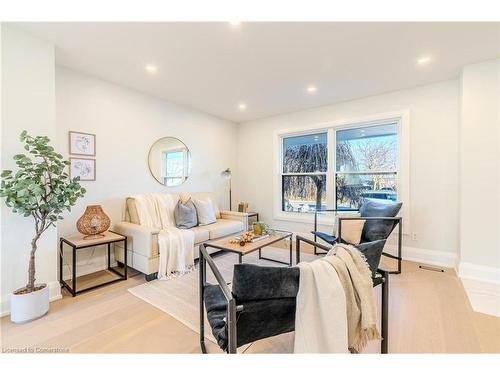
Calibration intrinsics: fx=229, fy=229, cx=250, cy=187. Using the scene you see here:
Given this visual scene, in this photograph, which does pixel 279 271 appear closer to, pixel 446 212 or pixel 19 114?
pixel 19 114

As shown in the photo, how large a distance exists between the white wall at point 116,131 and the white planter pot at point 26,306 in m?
0.84

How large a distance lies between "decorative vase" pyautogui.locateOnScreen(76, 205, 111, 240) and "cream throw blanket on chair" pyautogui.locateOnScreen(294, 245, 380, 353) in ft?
8.25

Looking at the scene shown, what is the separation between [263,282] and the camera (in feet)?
3.48

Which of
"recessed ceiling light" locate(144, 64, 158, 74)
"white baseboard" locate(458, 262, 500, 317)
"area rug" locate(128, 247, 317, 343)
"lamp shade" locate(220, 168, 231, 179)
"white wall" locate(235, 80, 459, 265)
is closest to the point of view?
"area rug" locate(128, 247, 317, 343)

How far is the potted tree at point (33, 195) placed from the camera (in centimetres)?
183

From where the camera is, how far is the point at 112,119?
3131 mm

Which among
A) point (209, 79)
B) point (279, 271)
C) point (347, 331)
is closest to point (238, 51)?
point (209, 79)

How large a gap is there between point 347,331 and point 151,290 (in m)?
2.06

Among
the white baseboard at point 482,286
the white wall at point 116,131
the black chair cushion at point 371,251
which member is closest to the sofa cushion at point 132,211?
the white wall at point 116,131

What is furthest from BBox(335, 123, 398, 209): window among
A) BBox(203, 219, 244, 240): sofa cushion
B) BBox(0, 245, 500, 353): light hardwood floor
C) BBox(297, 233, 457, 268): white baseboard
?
BBox(203, 219, 244, 240): sofa cushion

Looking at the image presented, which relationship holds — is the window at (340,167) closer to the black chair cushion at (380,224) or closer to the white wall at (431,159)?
the white wall at (431,159)

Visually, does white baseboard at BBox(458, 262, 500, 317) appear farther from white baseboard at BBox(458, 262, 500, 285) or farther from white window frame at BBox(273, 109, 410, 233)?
white window frame at BBox(273, 109, 410, 233)

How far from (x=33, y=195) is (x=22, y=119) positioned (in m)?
0.77

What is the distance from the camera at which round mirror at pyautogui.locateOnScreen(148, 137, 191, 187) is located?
3652 millimetres
